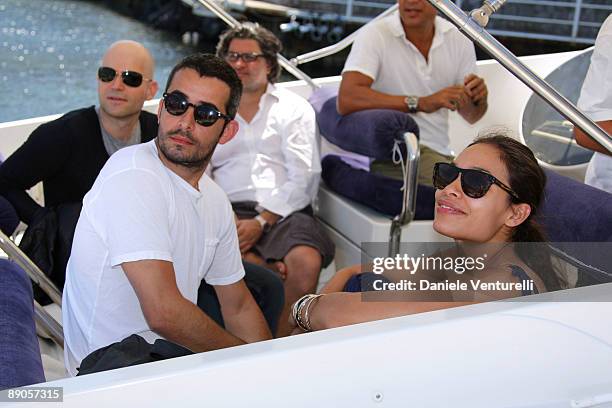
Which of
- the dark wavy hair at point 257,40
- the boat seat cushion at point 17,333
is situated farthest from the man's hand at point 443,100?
the boat seat cushion at point 17,333

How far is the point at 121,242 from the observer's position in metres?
1.66

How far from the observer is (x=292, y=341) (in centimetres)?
133

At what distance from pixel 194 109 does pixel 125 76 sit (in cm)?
73

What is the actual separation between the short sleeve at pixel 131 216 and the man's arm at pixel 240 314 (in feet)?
1.01

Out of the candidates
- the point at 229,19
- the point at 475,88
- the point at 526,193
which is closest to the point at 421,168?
the point at 475,88

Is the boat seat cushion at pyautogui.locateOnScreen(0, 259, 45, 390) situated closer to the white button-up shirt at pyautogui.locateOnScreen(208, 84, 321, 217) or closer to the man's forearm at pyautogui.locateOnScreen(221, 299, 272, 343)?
the man's forearm at pyautogui.locateOnScreen(221, 299, 272, 343)

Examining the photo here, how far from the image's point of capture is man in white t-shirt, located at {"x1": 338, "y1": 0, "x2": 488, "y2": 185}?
9.70 feet

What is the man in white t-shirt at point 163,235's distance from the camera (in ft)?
5.49

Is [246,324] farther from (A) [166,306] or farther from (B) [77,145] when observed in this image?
(B) [77,145]

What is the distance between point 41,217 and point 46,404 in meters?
1.19

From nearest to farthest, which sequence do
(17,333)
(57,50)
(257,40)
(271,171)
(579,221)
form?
(17,333), (579,221), (271,171), (257,40), (57,50)

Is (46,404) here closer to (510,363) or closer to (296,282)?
(510,363)

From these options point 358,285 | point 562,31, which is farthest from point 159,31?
point 358,285

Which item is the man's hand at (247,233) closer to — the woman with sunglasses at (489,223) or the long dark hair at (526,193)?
the woman with sunglasses at (489,223)
